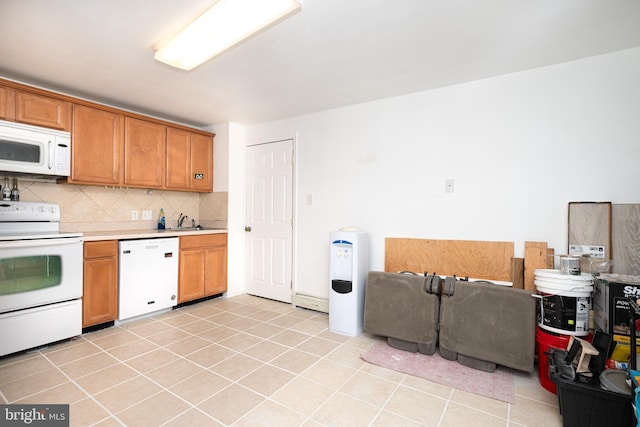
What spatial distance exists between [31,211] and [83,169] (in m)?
0.58

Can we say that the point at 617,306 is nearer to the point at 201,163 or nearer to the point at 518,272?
the point at 518,272

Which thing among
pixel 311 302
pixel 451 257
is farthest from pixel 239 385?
pixel 451 257

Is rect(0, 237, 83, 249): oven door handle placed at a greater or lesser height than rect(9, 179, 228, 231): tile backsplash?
lesser

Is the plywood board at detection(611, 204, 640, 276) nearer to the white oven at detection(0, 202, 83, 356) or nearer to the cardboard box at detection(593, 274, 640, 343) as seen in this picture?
the cardboard box at detection(593, 274, 640, 343)

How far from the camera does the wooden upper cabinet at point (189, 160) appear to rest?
153 inches

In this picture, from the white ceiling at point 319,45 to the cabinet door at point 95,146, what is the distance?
0.27 meters

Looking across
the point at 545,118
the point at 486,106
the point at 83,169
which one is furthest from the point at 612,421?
the point at 83,169

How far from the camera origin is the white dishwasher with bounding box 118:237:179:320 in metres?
3.11

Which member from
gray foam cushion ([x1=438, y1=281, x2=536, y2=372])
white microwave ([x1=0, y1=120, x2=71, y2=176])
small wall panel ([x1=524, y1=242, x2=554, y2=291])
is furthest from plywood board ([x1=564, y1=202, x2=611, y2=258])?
white microwave ([x1=0, y1=120, x2=71, y2=176])

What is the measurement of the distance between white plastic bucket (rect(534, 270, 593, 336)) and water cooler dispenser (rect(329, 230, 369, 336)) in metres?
1.49

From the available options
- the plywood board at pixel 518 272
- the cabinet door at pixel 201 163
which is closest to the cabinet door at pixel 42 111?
the cabinet door at pixel 201 163

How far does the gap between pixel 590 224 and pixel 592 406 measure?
1367 mm

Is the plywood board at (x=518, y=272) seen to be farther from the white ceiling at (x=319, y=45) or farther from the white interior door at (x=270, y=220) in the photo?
the white interior door at (x=270, y=220)

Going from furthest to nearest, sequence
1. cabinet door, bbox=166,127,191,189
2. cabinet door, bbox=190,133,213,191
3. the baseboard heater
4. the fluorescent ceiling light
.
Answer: cabinet door, bbox=190,133,213,191, cabinet door, bbox=166,127,191,189, the baseboard heater, the fluorescent ceiling light
